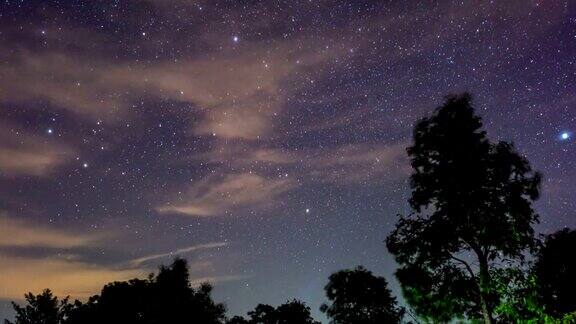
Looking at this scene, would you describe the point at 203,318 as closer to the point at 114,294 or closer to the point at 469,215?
the point at 114,294

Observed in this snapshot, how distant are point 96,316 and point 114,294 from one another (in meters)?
2.85

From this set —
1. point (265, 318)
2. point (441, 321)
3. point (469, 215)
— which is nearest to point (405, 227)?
point (469, 215)

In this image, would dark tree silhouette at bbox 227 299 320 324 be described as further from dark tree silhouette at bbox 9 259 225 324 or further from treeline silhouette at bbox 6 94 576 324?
treeline silhouette at bbox 6 94 576 324

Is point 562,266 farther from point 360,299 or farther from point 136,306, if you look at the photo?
point 136,306

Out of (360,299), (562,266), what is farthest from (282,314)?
(562,266)

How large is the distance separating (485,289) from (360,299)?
96.1 ft

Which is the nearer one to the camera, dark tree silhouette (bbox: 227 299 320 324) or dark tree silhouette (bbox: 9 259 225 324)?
dark tree silhouette (bbox: 9 259 225 324)

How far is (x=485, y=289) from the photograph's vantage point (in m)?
18.6

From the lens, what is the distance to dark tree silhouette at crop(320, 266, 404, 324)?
45875 millimetres

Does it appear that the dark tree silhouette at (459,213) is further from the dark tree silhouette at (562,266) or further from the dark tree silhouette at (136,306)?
the dark tree silhouette at (136,306)

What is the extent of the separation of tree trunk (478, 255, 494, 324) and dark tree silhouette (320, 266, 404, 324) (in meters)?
27.8

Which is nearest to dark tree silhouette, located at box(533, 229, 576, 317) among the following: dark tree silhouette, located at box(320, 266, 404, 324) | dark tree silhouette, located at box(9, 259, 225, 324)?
dark tree silhouette, located at box(320, 266, 404, 324)

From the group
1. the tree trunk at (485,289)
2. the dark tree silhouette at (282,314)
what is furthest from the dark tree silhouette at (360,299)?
the tree trunk at (485,289)

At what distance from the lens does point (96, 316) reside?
36562 millimetres
